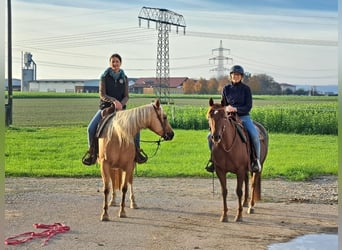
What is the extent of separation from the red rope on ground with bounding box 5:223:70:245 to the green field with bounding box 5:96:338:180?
4.50 meters

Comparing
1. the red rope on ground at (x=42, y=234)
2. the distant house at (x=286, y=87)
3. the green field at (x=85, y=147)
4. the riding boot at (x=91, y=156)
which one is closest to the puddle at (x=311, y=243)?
the red rope on ground at (x=42, y=234)

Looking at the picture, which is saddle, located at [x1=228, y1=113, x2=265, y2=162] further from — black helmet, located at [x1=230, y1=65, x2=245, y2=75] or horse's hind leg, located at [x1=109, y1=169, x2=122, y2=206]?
horse's hind leg, located at [x1=109, y1=169, x2=122, y2=206]

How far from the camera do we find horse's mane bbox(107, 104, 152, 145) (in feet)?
21.8

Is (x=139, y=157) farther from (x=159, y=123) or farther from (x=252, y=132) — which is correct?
(x=252, y=132)

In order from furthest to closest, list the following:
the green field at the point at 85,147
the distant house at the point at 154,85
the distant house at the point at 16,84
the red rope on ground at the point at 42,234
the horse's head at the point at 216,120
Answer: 1. the distant house at the point at 16,84
2. the distant house at the point at 154,85
3. the green field at the point at 85,147
4. the horse's head at the point at 216,120
5. the red rope on ground at the point at 42,234

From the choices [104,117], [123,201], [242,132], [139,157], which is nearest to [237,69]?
[242,132]

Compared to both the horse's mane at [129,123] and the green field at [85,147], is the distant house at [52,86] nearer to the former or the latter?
the green field at [85,147]

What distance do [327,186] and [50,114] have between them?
9.32m

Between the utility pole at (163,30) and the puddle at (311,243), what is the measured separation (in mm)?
6817

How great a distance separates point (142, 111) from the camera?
668cm

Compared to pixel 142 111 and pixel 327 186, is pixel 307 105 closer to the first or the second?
pixel 327 186

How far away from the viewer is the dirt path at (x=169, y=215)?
574 cm

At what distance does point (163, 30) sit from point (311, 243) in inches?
Result: 324

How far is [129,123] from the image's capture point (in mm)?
6629
